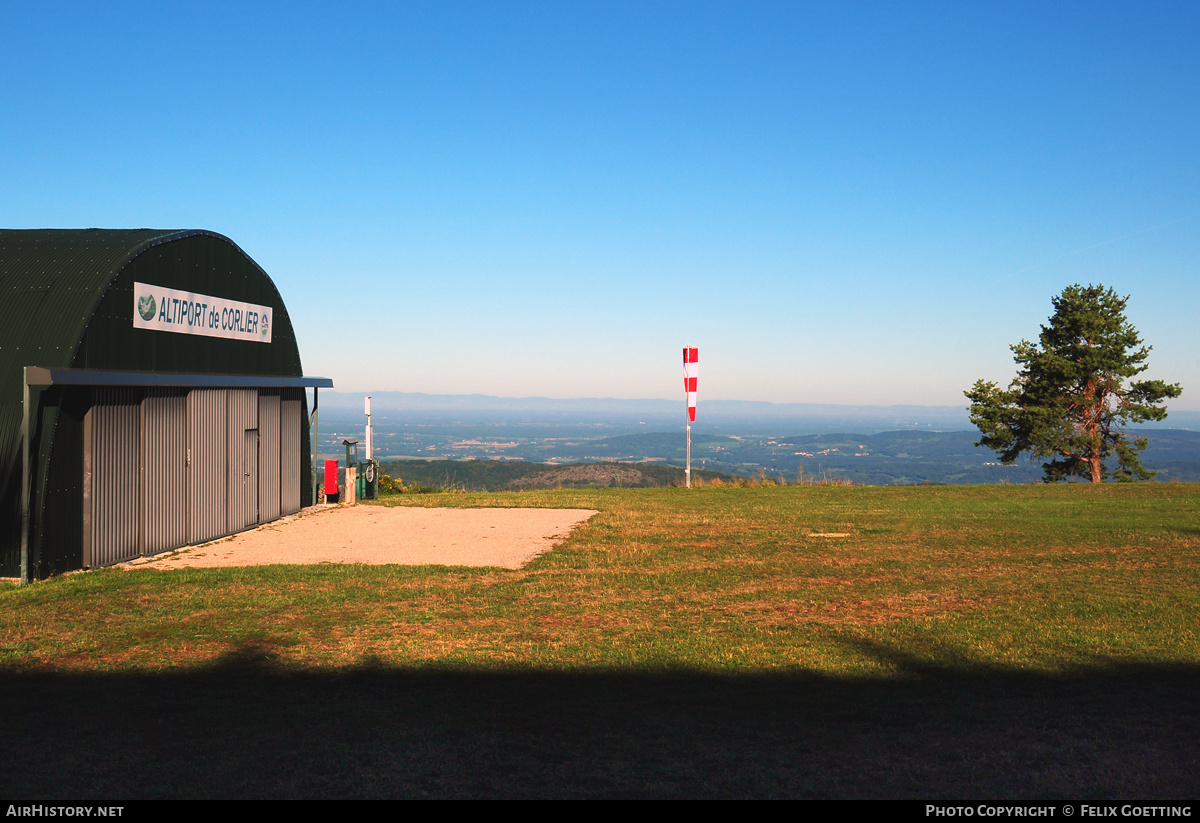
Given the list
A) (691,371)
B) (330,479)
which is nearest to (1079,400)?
(691,371)

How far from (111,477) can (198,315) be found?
379cm

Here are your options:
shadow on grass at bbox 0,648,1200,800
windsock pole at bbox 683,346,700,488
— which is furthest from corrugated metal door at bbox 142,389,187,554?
windsock pole at bbox 683,346,700,488

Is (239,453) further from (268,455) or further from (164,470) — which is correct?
(164,470)

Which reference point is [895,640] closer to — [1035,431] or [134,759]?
[134,759]

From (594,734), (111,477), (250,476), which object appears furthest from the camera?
(250,476)

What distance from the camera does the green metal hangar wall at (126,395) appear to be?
1198 centimetres

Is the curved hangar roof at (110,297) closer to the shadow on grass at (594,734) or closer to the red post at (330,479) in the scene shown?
the red post at (330,479)

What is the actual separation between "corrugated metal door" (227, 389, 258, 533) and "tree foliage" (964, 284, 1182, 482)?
2696cm

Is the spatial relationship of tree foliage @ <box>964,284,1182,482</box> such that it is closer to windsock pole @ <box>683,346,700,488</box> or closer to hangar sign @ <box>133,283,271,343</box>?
windsock pole @ <box>683,346,700,488</box>

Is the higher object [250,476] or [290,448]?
[290,448]

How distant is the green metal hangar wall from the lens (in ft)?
39.3

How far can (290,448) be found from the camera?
19.8 meters
